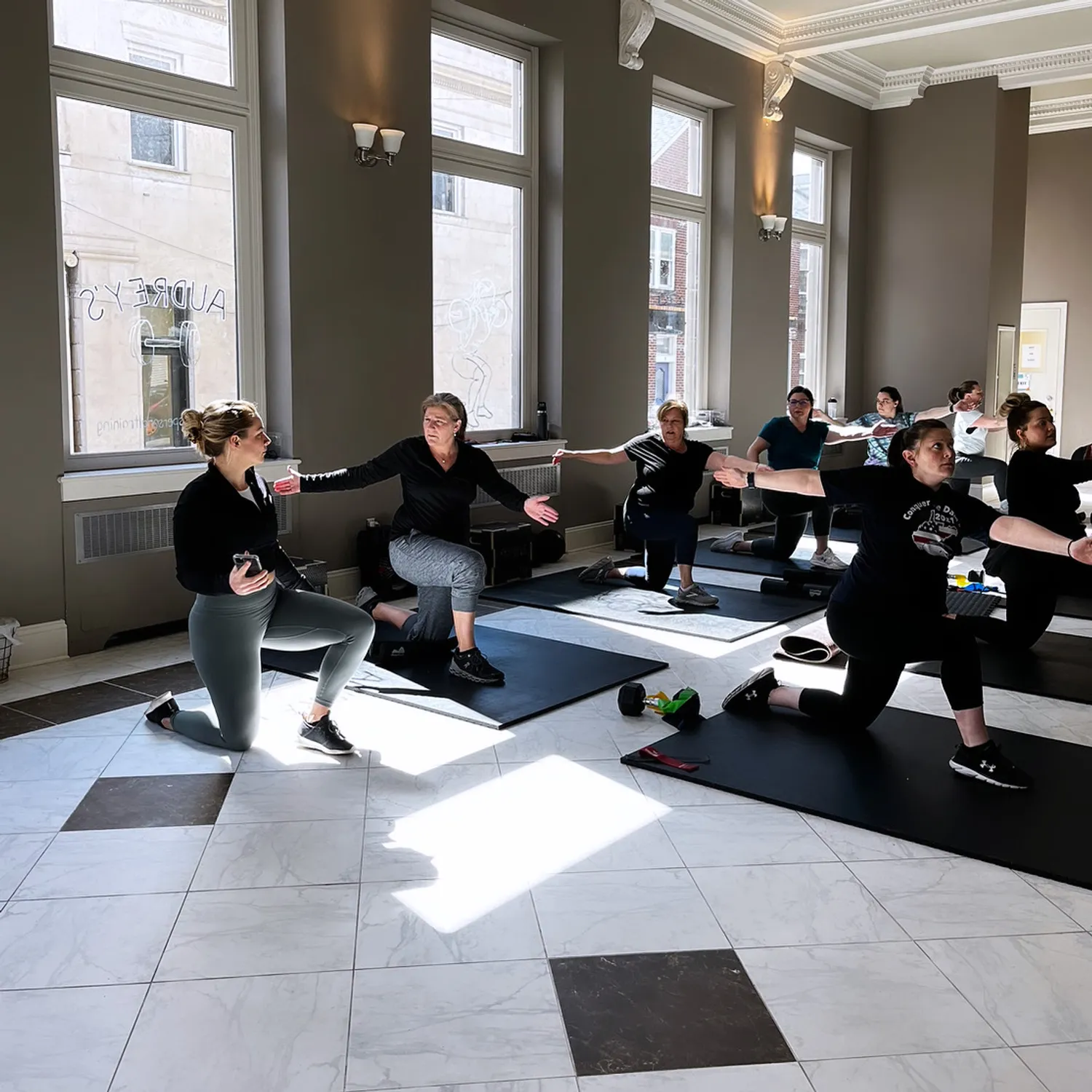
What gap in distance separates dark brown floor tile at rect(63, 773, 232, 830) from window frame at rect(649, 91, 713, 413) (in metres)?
6.45

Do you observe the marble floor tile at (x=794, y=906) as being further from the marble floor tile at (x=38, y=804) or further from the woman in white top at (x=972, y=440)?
the woman in white top at (x=972, y=440)

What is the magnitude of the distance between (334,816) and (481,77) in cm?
535

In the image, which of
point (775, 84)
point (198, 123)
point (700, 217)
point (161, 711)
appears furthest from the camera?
point (775, 84)

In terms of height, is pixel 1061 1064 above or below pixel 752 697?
below

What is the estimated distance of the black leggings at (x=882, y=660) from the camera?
3.55 meters

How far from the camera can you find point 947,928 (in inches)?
106

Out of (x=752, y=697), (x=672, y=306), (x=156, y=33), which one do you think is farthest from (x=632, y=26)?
(x=752, y=697)

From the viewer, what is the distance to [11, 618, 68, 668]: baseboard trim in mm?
4922

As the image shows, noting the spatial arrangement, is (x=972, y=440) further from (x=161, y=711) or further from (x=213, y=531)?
(x=213, y=531)

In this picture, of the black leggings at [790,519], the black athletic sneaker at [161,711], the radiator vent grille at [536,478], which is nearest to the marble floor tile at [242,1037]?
the black athletic sneaker at [161,711]

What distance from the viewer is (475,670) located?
4.67 metres

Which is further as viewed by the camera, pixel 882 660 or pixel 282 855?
pixel 882 660

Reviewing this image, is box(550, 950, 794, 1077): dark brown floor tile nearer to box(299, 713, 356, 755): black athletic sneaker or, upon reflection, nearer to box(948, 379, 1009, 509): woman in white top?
box(299, 713, 356, 755): black athletic sneaker

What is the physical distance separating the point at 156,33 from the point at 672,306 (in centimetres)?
468
